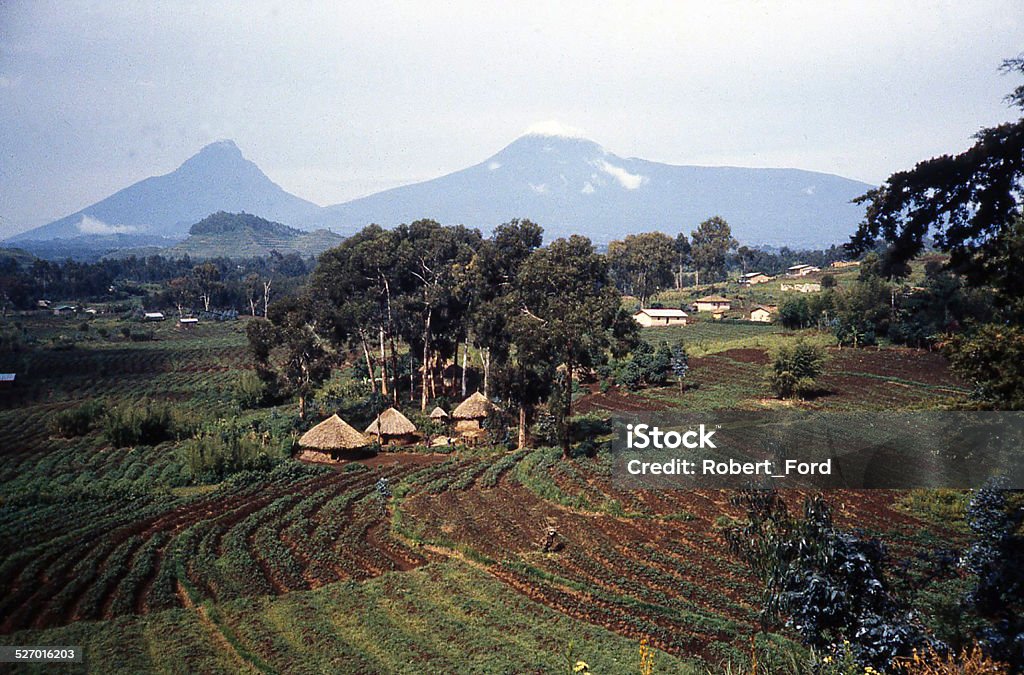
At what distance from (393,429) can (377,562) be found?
12611mm

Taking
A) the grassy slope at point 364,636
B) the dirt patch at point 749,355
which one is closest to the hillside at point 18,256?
the dirt patch at point 749,355

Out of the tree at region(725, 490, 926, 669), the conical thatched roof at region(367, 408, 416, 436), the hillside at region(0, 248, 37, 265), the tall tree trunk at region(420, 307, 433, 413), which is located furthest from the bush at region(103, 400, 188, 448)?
the hillside at region(0, 248, 37, 265)

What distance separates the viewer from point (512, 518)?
1738 cm

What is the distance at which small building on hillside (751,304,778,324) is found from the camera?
5712 centimetres

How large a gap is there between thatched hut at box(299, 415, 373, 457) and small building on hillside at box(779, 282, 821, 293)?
60467 mm

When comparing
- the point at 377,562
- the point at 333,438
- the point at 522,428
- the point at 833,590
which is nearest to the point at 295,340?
the point at 333,438

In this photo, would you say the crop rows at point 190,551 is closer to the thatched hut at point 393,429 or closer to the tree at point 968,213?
the thatched hut at point 393,429

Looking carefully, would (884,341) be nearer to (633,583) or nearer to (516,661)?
(633,583)

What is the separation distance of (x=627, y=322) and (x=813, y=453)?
22.6ft

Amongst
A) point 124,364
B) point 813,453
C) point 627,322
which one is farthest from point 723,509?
point 124,364

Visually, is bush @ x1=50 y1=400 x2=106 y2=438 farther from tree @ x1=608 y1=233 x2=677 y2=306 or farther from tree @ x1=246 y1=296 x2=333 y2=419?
tree @ x1=608 y1=233 x2=677 y2=306

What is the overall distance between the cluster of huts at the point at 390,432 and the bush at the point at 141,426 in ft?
20.8

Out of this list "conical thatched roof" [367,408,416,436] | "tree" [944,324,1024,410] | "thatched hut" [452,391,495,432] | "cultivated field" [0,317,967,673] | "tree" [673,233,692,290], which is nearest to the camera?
"tree" [944,324,1024,410]

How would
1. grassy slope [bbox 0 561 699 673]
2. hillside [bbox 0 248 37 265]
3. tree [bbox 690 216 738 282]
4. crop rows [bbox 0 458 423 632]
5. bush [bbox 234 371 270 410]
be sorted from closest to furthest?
1. grassy slope [bbox 0 561 699 673]
2. crop rows [bbox 0 458 423 632]
3. bush [bbox 234 371 270 410]
4. tree [bbox 690 216 738 282]
5. hillside [bbox 0 248 37 265]
